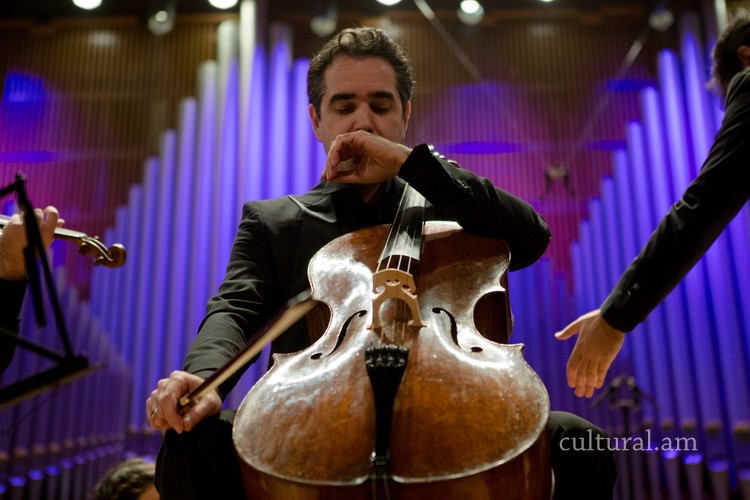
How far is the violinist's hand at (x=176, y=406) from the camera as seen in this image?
3.14 feet

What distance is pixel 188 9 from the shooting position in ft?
12.1

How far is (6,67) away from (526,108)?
8.17ft

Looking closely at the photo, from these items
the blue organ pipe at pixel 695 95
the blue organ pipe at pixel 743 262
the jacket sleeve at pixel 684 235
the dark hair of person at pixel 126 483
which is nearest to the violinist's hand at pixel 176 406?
the jacket sleeve at pixel 684 235

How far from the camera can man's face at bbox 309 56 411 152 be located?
1553 millimetres

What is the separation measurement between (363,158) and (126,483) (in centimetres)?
105

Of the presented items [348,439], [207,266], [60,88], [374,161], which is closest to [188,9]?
[60,88]

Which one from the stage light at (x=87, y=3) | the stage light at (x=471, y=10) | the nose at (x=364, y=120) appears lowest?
the nose at (x=364, y=120)

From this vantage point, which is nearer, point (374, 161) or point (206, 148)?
point (374, 161)

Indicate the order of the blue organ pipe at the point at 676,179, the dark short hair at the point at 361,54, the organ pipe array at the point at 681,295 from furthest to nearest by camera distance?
the blue organ pipe at the point at 676,179 < the organ pipe array at the point at 681,295 < the dark short hair at the point at 361,54

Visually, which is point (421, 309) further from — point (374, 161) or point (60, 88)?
point (60, 88)

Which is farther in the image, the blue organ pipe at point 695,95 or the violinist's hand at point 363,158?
the blue organ pipe at point 695,95

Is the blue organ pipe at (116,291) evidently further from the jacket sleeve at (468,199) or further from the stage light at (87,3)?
the jacket sleeve at (468,199)

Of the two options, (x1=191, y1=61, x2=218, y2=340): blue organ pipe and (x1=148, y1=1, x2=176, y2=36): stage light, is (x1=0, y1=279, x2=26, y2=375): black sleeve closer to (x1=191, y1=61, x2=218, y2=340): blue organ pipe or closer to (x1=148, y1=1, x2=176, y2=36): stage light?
(x1=191, y1=61, x2=218, y2=340): blue organ pipe

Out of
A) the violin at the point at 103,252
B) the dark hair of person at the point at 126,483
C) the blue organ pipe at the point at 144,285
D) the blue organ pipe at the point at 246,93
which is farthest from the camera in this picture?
the blue organ pipe at the point at 246,93
